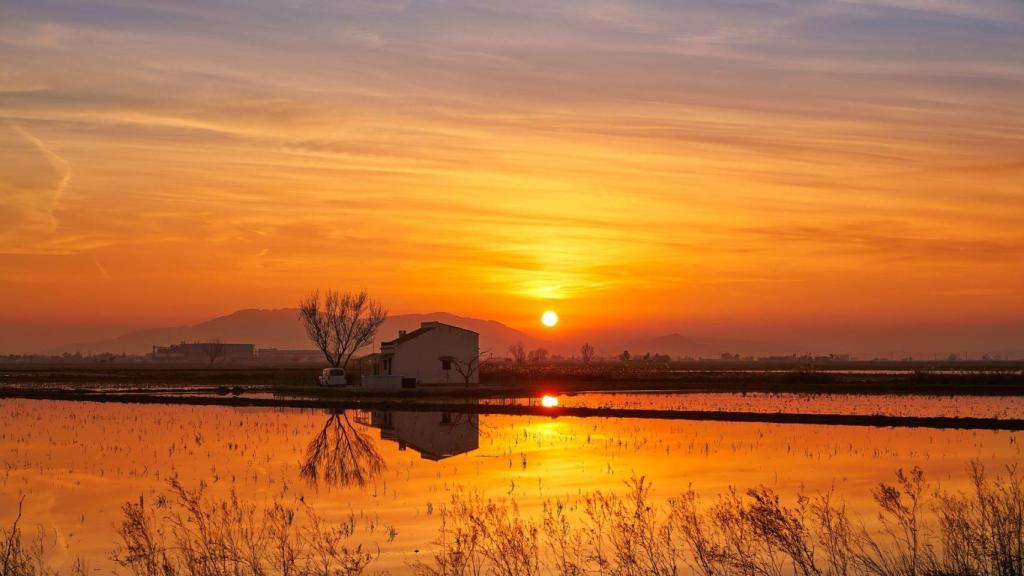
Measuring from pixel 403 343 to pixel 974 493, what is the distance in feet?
182

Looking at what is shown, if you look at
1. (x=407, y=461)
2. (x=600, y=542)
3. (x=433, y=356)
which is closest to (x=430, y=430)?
(x=407, y=461)

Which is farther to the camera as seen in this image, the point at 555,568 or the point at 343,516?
the point at 343,516

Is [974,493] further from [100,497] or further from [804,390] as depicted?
[804,390]

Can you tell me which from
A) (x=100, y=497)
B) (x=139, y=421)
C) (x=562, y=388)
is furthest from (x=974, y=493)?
(x=562, y=388)

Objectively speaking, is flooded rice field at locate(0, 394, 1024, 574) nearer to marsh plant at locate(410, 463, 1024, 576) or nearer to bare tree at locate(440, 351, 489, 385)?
marsh plant at locate(410, 463, 1024, 576)

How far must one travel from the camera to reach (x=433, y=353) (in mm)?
74438

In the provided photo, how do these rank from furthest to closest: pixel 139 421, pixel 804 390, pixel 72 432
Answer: pixel 804 390, pixel 139 421, pixel 72 432

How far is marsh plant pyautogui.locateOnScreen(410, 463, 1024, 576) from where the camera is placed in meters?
13.5

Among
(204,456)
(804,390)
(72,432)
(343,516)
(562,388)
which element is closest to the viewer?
(343,516)

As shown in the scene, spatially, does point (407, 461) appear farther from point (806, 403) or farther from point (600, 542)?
point (806, 403)

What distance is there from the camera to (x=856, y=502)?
64.8ft

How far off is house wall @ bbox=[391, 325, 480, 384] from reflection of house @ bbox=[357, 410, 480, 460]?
2532 cm

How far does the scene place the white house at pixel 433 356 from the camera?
7350cm

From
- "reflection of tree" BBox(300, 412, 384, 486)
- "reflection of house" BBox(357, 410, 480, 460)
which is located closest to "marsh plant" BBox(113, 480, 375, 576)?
"reflection of tree" BBox(300, 412, 384, 486)
